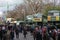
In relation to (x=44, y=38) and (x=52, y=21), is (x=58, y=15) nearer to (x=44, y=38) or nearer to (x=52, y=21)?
(x=52, y=21)

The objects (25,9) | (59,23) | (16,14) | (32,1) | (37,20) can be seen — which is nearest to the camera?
(59,23)

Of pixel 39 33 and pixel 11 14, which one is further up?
pixel 39 33

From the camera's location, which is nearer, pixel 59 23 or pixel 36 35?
pixel 36 35

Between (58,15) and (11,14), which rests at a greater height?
(58,15)

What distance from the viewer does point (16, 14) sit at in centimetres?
7006

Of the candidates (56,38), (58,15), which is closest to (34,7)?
(58,15)

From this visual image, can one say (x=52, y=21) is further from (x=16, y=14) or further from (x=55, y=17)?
(x=16, y=14)

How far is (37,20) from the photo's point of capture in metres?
33.0

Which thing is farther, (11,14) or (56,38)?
(11,14)

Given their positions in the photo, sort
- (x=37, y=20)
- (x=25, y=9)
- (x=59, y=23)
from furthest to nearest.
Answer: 1. (x=25, y=9)
2. (x=37, y=20)
3. (x=59, y=23)

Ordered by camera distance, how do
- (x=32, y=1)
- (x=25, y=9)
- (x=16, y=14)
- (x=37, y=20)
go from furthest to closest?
(x=16, y=14), (x=25, y=9), (x=32, y=1), (x=37, y=20)

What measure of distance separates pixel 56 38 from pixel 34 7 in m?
41.8

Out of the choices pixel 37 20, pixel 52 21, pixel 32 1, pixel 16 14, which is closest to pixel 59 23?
pixel 52 21

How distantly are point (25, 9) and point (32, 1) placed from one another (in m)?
4.32
